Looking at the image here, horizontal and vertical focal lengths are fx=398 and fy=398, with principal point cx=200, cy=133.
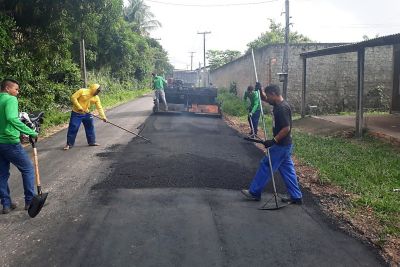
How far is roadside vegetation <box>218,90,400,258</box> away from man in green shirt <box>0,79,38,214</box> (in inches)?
165

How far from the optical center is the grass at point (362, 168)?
537 centimetres

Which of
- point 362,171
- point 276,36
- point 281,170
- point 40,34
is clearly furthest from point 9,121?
point 276,36

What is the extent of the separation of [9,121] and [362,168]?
5965 mm

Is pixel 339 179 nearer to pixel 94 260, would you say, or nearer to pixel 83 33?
pixel 94 260

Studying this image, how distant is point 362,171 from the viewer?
719 centimetres

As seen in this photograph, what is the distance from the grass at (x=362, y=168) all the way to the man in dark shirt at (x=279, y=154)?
880 mm

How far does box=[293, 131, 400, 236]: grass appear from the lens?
5.39m

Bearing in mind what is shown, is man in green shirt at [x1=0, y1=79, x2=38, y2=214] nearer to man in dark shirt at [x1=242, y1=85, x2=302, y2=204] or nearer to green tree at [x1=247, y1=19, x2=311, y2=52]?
man in dark shirt at [x1=242, y1=85, x2=302, y2=204]

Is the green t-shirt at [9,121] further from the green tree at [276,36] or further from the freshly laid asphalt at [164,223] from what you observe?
the green tree at [276,36]

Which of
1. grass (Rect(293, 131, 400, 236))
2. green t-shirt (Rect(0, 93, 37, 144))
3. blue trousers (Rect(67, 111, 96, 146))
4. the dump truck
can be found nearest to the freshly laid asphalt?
grass (Rect(293, 131, 400, 236))

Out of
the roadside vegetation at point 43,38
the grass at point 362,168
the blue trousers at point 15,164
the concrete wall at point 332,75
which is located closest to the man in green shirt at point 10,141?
the blue trousers at point 15,164

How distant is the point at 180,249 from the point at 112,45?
2344 cm

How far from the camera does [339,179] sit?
21.9 ft

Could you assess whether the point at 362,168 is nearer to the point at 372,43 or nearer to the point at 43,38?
the point at 372,43
